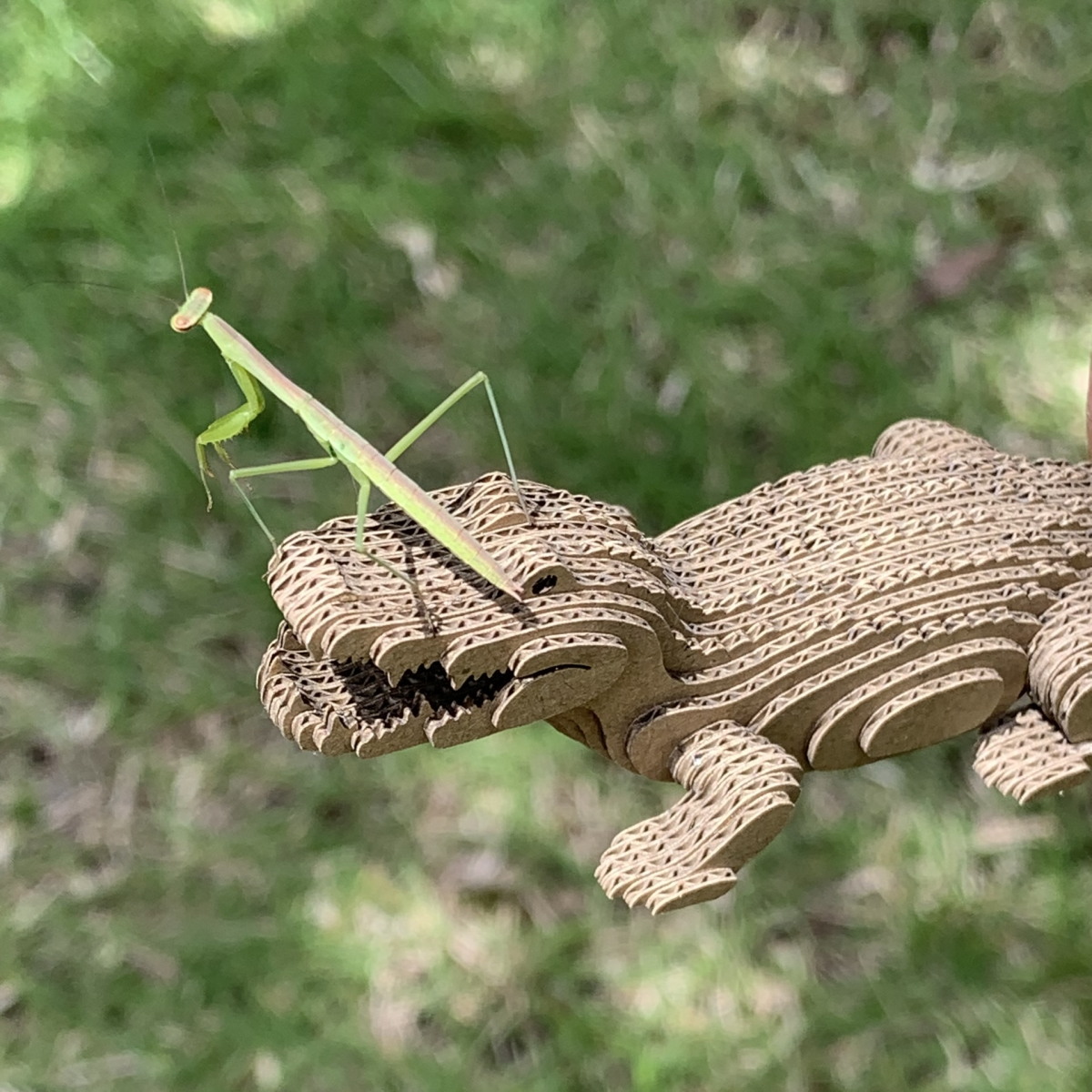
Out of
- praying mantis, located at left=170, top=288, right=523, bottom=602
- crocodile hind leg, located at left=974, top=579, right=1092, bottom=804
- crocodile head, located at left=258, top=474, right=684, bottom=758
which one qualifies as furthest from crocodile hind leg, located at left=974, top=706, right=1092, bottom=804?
praying mantis, located at left=170, top=288, right=523, bottom=602

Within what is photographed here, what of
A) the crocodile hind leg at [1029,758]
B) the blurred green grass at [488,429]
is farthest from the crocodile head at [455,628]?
the blurred green grass at [488,429]

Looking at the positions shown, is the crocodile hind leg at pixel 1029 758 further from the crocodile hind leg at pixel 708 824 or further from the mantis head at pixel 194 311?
the mantis head at pixel 194 311

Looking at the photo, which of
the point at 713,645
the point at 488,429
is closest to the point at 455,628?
the point at 713,645

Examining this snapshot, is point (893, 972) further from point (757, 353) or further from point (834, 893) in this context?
point (757, 353)

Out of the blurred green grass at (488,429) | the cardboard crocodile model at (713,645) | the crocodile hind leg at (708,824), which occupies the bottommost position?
the blurred green grass at (488,429)

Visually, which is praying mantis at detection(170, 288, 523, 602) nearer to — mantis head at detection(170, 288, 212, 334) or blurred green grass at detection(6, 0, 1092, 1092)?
mantis head at detection(170, 288, 212, 334)

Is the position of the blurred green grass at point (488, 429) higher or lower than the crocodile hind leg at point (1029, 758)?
lower

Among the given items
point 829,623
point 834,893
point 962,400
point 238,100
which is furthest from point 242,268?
point 829,623
